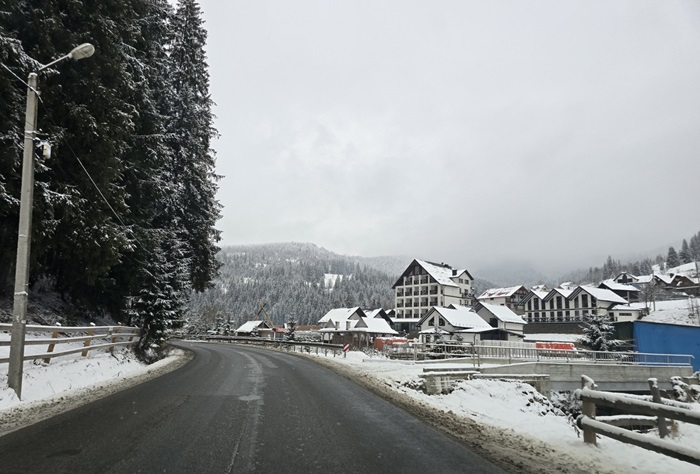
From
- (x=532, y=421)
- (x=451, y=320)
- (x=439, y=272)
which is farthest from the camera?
(x=439, y=272)

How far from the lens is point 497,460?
239 inches

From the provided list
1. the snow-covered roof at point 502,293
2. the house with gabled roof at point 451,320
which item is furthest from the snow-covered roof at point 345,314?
the snow-covered roof at point 502,293

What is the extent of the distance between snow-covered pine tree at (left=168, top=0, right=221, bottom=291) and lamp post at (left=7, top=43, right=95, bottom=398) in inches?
616

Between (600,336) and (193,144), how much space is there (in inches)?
1456

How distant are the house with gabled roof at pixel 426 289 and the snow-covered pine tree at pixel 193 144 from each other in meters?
73.6

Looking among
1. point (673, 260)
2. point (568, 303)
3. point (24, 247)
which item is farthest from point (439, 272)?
point (673, 260)

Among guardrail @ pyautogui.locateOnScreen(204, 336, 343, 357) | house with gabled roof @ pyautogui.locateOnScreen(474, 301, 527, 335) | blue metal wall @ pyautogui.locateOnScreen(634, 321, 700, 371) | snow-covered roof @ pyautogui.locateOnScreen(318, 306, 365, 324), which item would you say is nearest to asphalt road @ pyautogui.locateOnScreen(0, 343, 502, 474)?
guardrail @ pyautogui.locateOnScreen(204, 336, 343, 357)

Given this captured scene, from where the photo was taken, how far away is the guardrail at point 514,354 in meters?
29.5

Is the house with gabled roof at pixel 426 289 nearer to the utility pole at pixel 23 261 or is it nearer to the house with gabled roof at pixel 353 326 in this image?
the house with gabled roof at pixel 353 326

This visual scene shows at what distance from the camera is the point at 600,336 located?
39.8 metres

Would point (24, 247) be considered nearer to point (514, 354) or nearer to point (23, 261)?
point (23, 261)

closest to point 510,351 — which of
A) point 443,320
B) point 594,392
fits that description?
point 594,392

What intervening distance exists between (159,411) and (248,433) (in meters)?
2.54

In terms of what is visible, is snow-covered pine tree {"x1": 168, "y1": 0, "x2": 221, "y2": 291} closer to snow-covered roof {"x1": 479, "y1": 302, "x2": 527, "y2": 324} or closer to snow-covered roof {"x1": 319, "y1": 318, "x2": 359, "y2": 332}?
snow-covered roof {"x1": 319, "y1": 318, "x2": 359, "y2": 332}
